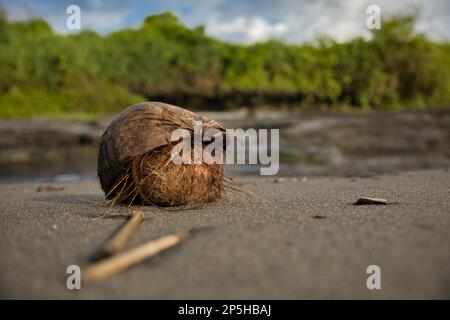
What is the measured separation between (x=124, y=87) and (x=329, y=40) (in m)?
9.46

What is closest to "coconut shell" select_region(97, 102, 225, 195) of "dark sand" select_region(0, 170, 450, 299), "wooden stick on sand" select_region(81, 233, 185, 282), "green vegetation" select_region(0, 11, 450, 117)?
"dark sand" select_region(0, 170, 450, 299)

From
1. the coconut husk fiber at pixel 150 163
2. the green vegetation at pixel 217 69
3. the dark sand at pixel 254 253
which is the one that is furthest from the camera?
the green vegetation at pixel 217 69

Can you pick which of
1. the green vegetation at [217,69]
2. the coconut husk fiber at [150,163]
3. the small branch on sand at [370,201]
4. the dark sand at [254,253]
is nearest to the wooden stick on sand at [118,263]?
the dark sand at [254,253]

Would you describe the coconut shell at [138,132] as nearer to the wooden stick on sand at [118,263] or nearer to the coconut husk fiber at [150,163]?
the coconut husk fiber at [150,163]

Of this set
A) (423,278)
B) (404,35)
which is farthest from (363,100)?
(423,278)

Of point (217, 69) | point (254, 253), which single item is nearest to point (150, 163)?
point (254, 253)

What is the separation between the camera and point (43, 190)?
18.1 ft

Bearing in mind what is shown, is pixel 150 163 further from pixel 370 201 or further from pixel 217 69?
pixel 217 69

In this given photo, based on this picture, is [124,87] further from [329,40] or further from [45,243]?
[45,243]

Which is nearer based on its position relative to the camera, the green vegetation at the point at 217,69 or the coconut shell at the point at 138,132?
the coconut shell at the point at 138,132

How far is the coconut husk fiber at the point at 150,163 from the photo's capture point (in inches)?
126

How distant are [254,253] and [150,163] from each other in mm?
1424

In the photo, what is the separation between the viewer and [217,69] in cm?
1903

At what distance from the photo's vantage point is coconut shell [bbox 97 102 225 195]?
319 cm
